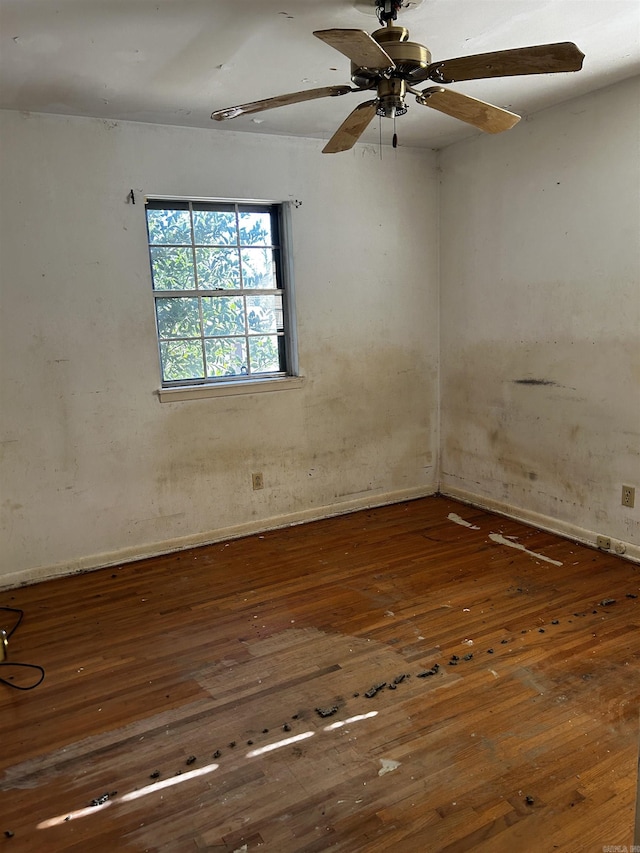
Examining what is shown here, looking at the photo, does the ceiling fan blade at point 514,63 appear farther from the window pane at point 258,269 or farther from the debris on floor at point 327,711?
the debris on floor at point 327,711

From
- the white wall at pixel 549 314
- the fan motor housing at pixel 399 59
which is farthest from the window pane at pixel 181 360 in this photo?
the fan motor housing at pixel 399 59

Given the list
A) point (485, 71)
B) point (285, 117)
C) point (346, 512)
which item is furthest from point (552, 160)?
point (346, 512)

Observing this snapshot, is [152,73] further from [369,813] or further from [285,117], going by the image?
[369,813]

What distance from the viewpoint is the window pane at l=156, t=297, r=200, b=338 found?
3.71 m

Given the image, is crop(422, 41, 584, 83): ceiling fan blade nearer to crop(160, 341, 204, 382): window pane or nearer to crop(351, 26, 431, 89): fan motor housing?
crop(351, 26, 431, 89): fan motor housing

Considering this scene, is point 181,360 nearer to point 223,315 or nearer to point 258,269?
point 223,315

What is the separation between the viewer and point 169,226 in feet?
12.0

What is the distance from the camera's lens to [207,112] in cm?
330

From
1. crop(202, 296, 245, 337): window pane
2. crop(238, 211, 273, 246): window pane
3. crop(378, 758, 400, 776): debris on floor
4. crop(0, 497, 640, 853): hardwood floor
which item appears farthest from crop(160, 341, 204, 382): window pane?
crop(378, 758, 400, 776): debris on floor

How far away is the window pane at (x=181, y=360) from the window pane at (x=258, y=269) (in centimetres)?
56

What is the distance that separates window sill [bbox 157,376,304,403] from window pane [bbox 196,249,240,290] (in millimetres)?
631

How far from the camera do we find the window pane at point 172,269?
366cm

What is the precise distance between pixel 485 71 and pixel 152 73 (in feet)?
5.18

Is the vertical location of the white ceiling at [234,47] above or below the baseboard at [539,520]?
above
